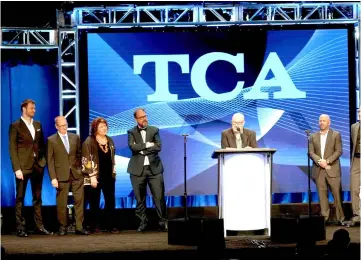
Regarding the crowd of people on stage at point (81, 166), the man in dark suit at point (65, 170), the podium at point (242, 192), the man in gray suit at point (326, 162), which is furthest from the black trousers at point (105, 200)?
the man in gray suit at point (326, 162)

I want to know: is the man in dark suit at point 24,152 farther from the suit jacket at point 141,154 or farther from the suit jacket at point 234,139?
the suit jacket at point 234,139

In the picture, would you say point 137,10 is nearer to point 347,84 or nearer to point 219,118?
point 219,118

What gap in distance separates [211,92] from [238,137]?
204 cm

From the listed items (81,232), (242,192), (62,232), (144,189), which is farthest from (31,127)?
(242,192)

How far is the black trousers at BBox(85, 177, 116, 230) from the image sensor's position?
1172cm

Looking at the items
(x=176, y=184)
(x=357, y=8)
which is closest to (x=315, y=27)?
(x=357, y=8)

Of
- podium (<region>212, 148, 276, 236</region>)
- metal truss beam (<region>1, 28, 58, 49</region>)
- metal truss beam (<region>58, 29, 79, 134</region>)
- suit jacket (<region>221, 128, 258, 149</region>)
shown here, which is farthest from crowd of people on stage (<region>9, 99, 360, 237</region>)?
podium (<region>212, 148, 276, 236</region>)

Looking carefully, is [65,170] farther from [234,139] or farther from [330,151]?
[330,151]

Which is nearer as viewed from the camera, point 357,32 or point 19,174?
point 19,174

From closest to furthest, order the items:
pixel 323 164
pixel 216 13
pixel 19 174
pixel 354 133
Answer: pixel 19 174 → pixel 354 133 → pixel 323 164 → pixel 216 13

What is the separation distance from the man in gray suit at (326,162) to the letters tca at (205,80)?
101 centimetres

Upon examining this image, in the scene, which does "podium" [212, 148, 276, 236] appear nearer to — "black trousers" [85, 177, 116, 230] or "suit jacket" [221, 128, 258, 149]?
"suit jacket" [221, 128, 258, 149]

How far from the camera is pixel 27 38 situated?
1249 centimetres

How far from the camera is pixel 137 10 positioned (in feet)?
41.7
